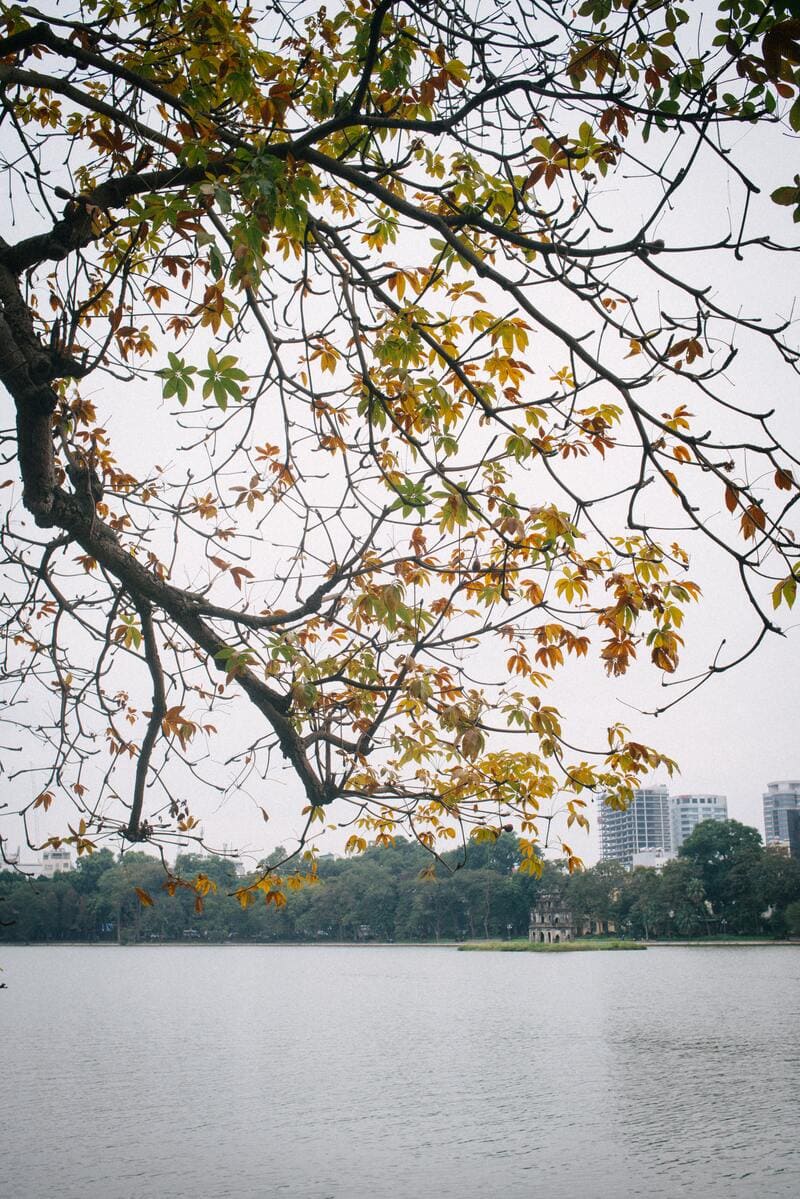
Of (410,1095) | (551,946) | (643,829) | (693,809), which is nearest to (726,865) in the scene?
(551,946)

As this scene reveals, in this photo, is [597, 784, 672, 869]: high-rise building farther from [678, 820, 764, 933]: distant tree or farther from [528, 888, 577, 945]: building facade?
[678, 820, 764, 933]: distant tree

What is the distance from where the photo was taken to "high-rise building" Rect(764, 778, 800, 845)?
13462 cm

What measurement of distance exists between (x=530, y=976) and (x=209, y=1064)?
34536 mm

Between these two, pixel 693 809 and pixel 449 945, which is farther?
pixel 693 809

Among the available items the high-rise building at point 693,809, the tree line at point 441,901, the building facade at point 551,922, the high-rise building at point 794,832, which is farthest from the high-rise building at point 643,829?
the building facade at point 551,922

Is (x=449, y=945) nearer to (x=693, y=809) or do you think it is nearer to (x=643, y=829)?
(x=643, y=829)

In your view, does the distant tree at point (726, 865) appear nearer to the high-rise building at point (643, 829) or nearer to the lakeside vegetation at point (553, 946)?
the lakeside vegetation at point (553, 946)

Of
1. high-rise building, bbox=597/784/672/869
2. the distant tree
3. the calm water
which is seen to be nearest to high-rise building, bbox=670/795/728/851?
high-rise building, bbox=597/784/672/869

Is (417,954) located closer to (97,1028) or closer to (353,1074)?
(97,1028)

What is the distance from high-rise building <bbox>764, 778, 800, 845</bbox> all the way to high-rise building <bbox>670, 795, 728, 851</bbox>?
15238 millimetres

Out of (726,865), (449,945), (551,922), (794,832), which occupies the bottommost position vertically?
(449,945)

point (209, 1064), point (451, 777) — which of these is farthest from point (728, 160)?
point (209, 1064)

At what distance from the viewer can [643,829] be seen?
139250 millimetres

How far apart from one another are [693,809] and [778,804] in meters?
24.3
